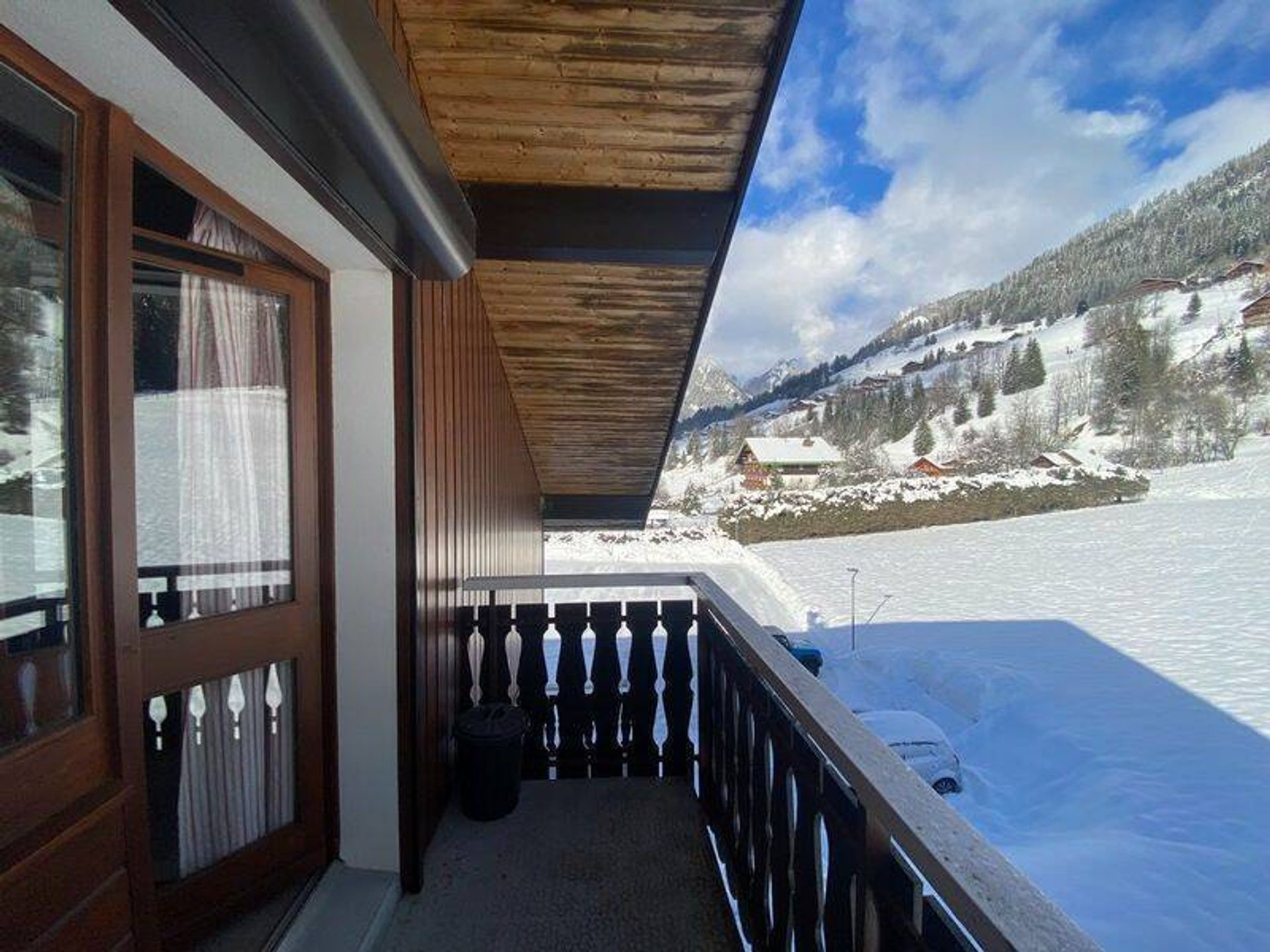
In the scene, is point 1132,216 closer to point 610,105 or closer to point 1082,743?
point 1082,743

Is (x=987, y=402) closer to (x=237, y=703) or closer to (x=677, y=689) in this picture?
(x=677, y=689)

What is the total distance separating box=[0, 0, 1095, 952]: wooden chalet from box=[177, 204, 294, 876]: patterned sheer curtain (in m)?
0.01

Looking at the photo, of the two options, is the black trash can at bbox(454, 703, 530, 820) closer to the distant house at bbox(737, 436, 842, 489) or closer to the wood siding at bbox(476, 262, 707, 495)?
the wood siding at bbox(476, 262, 707, 495)

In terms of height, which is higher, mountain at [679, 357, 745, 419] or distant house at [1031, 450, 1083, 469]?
mountain at [679, 357, 745, 419]

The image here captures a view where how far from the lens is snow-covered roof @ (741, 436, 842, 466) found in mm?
44656

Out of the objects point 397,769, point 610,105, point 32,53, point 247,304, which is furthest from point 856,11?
point 397,769

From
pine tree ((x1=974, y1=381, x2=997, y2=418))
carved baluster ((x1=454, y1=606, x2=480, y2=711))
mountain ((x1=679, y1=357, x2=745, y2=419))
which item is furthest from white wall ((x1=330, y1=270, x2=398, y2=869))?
mountain ((x1=679, y1=357, x2=745, y2=419))

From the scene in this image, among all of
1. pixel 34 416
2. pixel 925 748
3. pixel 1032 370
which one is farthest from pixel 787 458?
pixel 34 416

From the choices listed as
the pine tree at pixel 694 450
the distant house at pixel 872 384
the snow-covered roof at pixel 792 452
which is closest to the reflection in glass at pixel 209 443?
the snow-covered roof at pixel 792 452

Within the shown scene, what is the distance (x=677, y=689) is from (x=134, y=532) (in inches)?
87.2

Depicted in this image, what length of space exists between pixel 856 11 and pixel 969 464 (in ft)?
121

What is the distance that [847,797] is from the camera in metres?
1.08

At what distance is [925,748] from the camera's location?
22.5 ft

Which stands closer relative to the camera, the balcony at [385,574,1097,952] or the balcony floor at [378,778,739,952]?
the balcony at [385,574,1097,952]
